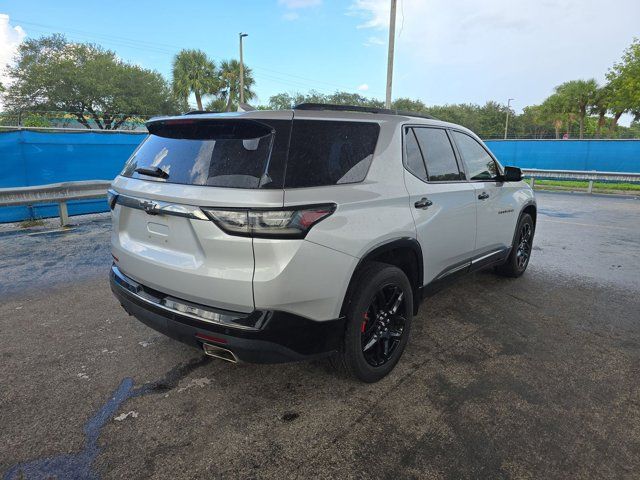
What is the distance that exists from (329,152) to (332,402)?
1.58 metres

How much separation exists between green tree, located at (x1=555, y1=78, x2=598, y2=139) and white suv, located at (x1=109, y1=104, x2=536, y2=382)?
43.1 m

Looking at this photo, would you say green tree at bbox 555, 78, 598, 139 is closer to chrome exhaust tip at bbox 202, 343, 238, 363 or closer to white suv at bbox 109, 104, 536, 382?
white suv at bbox 109, 104, 536, 382

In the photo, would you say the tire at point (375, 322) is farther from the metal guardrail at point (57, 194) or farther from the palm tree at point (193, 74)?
the palm tree at point (193, 74)

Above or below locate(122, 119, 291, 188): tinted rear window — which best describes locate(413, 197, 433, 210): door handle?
below

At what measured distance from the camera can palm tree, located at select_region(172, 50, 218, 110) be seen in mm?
37594

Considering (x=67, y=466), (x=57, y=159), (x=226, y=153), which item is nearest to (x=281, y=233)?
(x=226, y=153)

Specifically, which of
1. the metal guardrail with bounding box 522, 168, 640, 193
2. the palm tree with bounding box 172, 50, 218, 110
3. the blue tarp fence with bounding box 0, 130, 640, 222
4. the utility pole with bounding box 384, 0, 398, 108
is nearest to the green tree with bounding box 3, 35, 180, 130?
the palm tree with bounding box 172, 50, 218, 110

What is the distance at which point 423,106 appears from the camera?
70062 millimetres

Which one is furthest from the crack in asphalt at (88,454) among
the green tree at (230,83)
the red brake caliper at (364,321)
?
the green tree at (230,83)

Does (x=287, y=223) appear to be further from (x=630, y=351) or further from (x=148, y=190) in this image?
(x=630, y=351)

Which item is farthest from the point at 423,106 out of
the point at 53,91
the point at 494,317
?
the point at 494,317

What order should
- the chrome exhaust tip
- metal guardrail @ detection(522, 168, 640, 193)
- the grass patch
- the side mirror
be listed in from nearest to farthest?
the chrome exhaust tip < the side mirror < metal guardrail @ detection(522, 168, 640, 193) < the grass patch

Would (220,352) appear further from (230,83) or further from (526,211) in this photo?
(230,83)

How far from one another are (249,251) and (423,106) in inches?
2900
